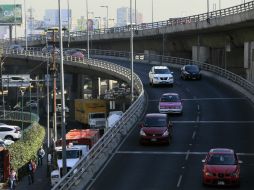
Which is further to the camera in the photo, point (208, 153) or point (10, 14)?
point (10, 14)

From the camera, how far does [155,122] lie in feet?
110

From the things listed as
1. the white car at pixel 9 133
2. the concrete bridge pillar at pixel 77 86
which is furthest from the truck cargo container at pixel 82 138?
the concrete bridge pillar at pixel 77 86

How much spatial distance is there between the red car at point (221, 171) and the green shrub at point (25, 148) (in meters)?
19.0

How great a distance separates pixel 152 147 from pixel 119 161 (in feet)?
14.0

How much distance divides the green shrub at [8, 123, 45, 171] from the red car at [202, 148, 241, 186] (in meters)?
19.0

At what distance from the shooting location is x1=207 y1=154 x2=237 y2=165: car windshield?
24.4 m

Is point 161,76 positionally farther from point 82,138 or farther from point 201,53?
point 201,53

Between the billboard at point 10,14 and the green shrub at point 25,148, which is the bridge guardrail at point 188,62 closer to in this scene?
the green shrub at point 25,148

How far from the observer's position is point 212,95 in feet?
178

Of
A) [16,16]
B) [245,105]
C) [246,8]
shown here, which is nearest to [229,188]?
[245,105]

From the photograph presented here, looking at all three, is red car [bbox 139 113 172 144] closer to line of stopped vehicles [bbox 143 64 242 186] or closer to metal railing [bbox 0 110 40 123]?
line of stopped vehicles [bbox 143 64 242 186]

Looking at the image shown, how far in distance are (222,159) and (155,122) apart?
30.9ft

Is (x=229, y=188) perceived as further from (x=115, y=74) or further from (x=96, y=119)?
(x=115, y=74)

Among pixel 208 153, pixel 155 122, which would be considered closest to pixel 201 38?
pixel 155 122
